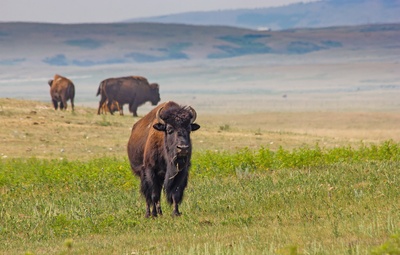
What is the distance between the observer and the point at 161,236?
501 inches

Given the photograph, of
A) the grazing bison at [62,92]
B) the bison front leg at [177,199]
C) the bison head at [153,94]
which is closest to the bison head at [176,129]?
the bison front leg at [177,199]

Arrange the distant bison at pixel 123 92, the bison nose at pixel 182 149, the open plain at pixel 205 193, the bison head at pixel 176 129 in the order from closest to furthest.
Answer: the open plain at pixel 205 193 < the bison nose at pixel 182 149 < the bison head at pixel 176 129 < the distant bison at pixel 123 92

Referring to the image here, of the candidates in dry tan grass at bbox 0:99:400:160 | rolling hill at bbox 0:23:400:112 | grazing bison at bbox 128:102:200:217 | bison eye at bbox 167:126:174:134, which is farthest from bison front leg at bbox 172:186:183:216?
rolling hill at bbox 0:23:400:112

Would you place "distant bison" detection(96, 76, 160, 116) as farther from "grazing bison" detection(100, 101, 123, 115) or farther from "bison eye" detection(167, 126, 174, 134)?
"bison eye" detection(167, 126, 174, 134)

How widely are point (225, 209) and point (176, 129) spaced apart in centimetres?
132

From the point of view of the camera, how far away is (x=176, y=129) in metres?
14.3

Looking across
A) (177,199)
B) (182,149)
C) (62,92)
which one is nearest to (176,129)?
(182,149)

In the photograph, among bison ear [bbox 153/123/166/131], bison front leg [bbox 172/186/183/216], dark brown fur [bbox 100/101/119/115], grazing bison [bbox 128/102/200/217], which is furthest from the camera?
dark brown fur [bbox 100/101/119/115]

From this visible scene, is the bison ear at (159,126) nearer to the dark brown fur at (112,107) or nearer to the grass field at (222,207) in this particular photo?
the grass field at (222,207)

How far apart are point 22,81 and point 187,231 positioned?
150639mm

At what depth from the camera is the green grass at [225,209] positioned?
11578 mm

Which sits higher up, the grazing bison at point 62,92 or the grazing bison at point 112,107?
the grazing bison at point 62,92

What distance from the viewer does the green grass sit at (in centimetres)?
1158

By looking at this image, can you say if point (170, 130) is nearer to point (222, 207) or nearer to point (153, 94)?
point (222, 207)
